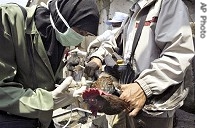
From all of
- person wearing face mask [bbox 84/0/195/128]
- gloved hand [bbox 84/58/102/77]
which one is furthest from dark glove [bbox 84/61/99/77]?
person wearing face mask [bbox 84/0/195/128]

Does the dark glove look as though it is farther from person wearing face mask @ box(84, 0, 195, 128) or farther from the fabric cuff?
the fabric cuff

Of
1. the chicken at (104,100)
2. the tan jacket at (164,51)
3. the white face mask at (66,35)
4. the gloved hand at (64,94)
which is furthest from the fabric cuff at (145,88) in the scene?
the white face mask at (66,35)

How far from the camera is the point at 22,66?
6.75 feet

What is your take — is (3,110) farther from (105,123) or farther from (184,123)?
(184,123)

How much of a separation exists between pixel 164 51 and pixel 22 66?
1.05 m

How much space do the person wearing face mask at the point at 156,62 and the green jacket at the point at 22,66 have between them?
60 cm

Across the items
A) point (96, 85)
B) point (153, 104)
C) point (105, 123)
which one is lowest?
point (105, 123)

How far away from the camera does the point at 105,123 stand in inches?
105

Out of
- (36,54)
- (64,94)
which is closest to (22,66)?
(36,54)

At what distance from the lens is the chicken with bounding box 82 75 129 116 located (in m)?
1.98

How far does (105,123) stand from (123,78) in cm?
56
